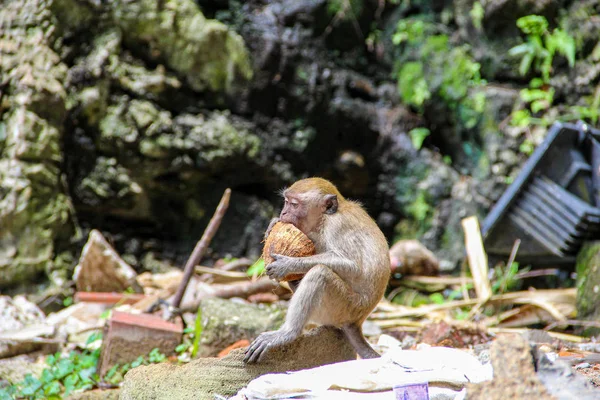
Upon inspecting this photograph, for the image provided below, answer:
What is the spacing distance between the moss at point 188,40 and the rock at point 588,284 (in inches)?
214

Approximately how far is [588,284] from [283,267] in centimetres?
467

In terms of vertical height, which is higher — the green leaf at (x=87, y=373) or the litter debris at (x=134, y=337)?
the litter debris at (x=134, y=337)

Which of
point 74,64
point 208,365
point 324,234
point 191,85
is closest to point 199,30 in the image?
point 191,85

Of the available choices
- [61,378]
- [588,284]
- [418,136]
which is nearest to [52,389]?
[61,378]

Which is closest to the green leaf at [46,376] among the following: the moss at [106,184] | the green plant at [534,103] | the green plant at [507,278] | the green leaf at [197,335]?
the green leaf at [197,335]

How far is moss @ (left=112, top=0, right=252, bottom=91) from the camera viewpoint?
8.55 metres

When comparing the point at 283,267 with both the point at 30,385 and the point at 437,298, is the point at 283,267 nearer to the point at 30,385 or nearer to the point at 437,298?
the point at 30,385

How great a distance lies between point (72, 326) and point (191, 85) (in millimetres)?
4060

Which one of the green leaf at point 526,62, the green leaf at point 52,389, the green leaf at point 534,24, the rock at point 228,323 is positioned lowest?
the green leaf at point 52,389

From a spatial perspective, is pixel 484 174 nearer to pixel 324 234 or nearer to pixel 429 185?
pixel 429 185

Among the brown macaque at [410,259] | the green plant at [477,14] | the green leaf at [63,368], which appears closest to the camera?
the green leaf at [63,368]

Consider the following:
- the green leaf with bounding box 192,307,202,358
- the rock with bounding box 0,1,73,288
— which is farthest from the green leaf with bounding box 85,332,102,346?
the rock with bounding box 0,1,73,288

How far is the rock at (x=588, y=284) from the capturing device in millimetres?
6895

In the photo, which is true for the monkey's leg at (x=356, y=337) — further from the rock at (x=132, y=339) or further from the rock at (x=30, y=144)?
the rock at (x=30, y=144)
